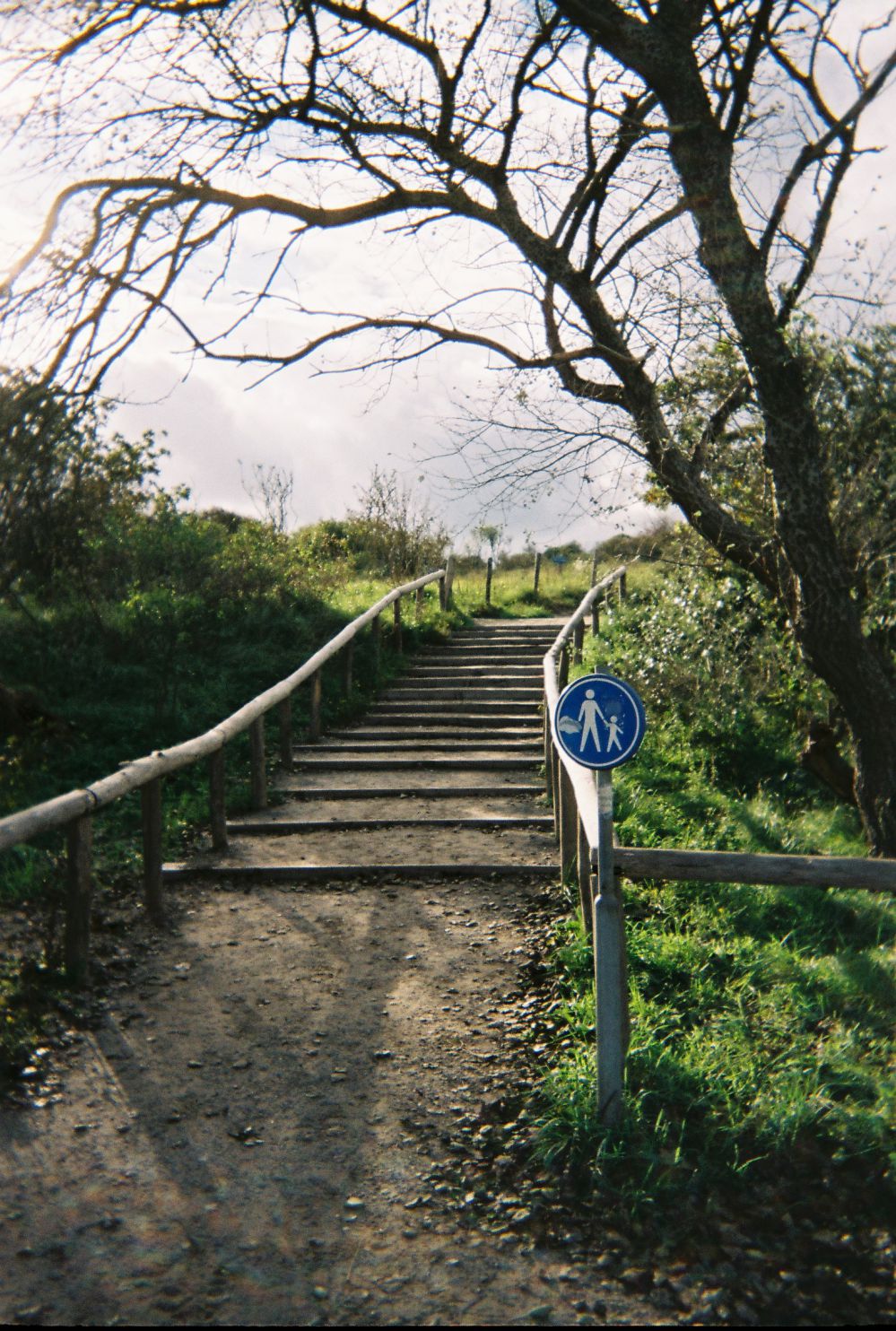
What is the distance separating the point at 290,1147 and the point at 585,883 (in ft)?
8.17

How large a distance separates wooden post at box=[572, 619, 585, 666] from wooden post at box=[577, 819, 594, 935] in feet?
24.0

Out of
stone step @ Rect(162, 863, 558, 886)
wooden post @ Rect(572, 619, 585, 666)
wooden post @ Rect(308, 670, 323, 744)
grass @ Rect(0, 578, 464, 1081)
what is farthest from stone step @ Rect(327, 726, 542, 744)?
stone step @ Rect(162, 863, 558, 886)

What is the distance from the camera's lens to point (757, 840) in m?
8.55

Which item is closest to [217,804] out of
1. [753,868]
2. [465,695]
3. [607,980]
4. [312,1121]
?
[312,1121]

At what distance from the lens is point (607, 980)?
404 centimetres

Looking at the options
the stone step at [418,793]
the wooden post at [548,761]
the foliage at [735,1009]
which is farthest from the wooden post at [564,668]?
the stone step at [418,793]

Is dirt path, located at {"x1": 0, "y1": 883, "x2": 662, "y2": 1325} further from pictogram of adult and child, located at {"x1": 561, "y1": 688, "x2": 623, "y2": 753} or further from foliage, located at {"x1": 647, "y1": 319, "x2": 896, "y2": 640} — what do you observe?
foliage, located at {"x1": 647, "y1": 319, "x2": 896, "y2": 640}

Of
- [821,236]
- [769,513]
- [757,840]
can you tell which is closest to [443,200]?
[821,236]

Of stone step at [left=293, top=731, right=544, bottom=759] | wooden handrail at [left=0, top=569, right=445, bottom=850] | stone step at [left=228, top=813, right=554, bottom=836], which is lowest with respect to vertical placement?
stone step at [left=228, top=813, right=554, bottom=836]

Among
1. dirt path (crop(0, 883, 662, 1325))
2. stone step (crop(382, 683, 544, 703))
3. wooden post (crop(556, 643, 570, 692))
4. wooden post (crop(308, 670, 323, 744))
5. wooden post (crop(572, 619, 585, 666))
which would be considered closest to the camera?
dirt path (crop(0, 883, 662, 1325))

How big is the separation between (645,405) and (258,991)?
5.46 m

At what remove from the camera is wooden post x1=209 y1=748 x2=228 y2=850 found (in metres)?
7.82

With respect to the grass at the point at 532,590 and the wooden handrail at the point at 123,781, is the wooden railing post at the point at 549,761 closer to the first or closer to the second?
the wooden handrail at the point at 123,781

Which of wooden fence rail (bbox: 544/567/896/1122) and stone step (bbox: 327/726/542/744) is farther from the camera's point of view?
stone step (bbox: 327/726/542/744)
